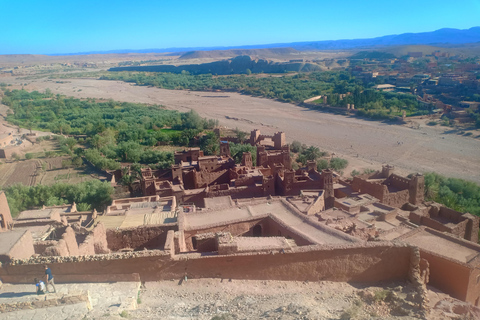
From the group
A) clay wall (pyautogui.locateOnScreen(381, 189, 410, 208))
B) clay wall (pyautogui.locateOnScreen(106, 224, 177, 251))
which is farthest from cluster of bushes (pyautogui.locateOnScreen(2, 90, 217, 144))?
clay wall (pyautogui.locateOnScreen(106, 224, 177, 251))

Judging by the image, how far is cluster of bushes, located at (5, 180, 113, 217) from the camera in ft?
65.9

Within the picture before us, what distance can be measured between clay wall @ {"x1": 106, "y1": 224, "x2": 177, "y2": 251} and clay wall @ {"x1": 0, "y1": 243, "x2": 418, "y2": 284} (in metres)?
2.50

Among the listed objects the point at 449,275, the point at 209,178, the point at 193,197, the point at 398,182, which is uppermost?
the point at 449,275

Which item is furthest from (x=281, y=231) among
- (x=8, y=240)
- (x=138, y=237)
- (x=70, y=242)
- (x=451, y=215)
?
(x=451, y=215)

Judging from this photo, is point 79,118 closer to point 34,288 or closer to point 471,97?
point 34,288

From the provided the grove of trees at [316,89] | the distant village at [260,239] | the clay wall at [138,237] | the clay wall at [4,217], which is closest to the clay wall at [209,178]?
the distant village at [260,239]

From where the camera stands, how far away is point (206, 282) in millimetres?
9750

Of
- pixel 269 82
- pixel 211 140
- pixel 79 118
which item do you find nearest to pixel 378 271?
pixel 211 140

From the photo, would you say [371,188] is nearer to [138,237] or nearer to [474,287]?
[474,287]

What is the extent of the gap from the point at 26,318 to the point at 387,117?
53995 mm

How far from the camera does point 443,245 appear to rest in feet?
40.1

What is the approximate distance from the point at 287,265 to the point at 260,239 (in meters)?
1.37

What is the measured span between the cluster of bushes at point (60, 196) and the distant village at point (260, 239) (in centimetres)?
267

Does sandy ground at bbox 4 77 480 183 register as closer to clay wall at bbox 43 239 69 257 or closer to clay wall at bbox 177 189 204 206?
clay wall at bbox 177 189 204 206
